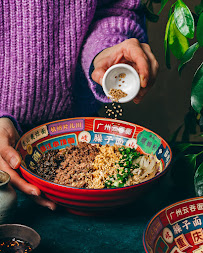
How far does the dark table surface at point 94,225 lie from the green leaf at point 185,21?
460 millimetres

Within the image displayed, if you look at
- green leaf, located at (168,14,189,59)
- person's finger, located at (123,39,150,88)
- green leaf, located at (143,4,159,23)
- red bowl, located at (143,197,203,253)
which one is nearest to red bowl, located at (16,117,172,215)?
red bowl, located at (143,197,203,253)

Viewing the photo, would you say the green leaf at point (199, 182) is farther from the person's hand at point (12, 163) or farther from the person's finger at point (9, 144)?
the person's finger at point (9, 144)

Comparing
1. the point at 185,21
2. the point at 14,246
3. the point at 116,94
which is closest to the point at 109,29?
the point at 116,94

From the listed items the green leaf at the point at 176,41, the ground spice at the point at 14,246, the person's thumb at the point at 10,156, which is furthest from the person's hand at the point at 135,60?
the ground spice at the point at 14,246

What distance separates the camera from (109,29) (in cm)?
168

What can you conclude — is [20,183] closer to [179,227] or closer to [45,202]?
[45,202]

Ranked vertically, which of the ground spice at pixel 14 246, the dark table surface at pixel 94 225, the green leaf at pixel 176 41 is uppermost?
the green leaf at pixel 176 41

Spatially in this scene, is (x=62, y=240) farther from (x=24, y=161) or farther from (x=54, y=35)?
(x=54, y=35)

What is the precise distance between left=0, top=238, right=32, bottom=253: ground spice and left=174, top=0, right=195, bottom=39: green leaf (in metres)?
0.72

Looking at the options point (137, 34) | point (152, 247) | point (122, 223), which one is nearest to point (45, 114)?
point (137, 34)

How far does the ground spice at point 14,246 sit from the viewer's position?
3.03ft

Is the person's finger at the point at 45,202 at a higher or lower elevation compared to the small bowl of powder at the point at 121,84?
lower

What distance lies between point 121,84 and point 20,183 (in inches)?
22.5

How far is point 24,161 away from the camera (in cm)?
134
